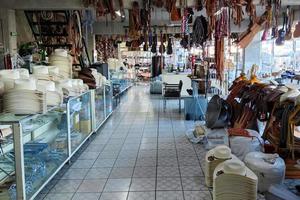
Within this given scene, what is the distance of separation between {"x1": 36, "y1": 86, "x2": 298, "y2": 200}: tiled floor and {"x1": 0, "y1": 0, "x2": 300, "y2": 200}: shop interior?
17 mm

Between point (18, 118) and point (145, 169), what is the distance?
2042mm

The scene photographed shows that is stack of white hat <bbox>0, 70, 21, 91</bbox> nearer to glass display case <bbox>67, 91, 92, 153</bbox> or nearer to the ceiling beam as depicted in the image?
glass display case <bbox>67, 91, 92, 153</bbox>

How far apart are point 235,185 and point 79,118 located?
344cm

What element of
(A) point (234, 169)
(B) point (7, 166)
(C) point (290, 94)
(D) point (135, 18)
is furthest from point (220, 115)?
(B) point (7, 166)

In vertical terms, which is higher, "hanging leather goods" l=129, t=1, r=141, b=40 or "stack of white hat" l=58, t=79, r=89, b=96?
"hanging leather goods" l=129, t=1, r=141, b=40

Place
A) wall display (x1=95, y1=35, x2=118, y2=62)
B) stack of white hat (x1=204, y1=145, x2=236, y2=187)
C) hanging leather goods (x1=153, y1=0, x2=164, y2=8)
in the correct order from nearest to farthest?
stack of white hat (x1=204, y1=145, x2=236, y2=187) → hanging leather goods (x1=153, y1=0, x2=164, y2=8) → wall display (x1=95, y1=35, x2=118, y2=62)

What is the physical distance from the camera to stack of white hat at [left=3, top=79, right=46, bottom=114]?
358 centimetres

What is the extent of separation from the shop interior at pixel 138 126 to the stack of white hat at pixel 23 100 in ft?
0.04

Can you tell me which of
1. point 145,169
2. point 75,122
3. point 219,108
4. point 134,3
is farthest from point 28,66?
point 219,108

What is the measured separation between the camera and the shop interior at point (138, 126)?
11.8ft

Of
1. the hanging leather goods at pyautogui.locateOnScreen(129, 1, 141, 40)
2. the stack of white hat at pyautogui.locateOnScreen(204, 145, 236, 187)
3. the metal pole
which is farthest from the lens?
the hanging leather goods at pyautogui.locateOnScreen(129, 1, 141, 40)

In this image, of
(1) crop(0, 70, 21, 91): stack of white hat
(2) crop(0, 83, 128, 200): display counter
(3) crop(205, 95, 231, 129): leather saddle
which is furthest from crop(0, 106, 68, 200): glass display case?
(3) crop(205, 95, 231, 129): leather saddle

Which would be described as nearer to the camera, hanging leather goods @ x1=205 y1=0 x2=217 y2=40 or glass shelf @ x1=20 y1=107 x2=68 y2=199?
glass shelf @ x1=20 y1=107 x2=68 y2=199

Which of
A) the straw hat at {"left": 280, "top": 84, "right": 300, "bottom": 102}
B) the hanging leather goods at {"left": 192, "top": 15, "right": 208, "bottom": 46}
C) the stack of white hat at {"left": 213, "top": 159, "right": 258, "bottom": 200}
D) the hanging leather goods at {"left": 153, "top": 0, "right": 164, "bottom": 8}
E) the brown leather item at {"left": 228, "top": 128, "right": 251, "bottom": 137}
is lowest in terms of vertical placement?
the stack of white hat at {"left": 213, "top": 159, "right": 258, "bottom": 200}
